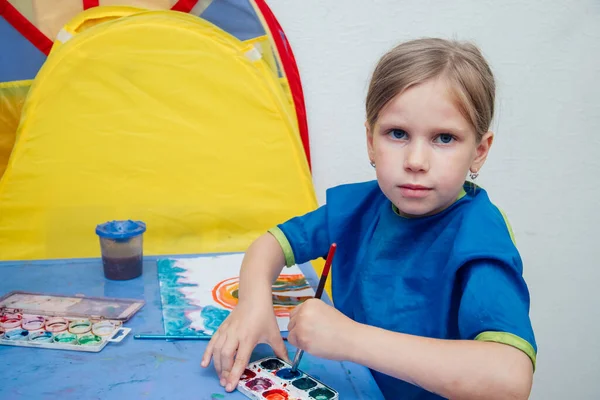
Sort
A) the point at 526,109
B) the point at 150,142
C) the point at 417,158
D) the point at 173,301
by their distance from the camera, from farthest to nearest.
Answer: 1. the point at 526,109
2. the point at 150,142
3. the point at 173,301
4. the point at 417,158

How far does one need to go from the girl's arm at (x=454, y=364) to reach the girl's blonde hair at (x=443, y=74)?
0.25 metres

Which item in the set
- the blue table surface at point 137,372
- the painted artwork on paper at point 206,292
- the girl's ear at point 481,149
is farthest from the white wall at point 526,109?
the blue table surface at point 137,372

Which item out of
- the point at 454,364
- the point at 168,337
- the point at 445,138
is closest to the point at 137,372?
the point at 168,337

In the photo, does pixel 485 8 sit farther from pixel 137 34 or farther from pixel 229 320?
pixel 229 320

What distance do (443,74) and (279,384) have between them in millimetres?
365

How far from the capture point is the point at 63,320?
60cm

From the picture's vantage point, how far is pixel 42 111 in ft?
2.78

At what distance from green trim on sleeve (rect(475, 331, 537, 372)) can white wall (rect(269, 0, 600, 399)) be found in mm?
642

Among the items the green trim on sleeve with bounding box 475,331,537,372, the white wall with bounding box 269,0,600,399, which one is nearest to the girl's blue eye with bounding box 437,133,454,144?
the green trim on sleeve with bounding box 475,331,537,372

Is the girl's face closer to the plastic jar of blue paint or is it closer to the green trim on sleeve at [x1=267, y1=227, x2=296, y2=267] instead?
the green trim on sleeve at [x1=267, y1=227, x2=296, y2=267]

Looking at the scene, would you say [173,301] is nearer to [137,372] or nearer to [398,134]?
[137,372]

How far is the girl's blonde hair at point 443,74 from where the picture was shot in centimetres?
58

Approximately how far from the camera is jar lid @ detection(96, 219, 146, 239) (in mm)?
715

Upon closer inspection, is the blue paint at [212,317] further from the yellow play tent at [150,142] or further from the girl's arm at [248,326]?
the yellow play tent at [150,142]
